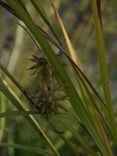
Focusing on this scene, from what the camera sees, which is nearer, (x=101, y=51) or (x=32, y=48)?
(x=101, y=51)

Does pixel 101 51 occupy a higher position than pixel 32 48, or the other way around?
pixel 32 48

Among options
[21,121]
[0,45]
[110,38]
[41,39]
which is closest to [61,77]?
[41,39]

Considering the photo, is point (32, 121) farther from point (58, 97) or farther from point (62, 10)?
point (62, 10)

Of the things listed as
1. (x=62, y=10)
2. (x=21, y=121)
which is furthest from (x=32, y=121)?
(x=62, y=10)

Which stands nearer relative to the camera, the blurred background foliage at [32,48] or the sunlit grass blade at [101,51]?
the sunlit grass blade at [101,51]

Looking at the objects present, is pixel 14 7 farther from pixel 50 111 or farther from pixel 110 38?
pixel 110 38

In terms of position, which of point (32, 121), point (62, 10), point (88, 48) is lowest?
point (32, 121)

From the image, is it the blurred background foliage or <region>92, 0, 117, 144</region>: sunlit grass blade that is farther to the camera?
the blurred background foliage

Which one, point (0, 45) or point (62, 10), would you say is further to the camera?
point (62, 10)

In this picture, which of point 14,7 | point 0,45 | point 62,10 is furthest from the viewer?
point 62,10

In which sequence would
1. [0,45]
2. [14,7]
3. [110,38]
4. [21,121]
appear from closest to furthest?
[14,7] → [21,121] → [0,45] → [110,38]

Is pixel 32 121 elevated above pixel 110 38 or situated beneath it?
situated beneath
